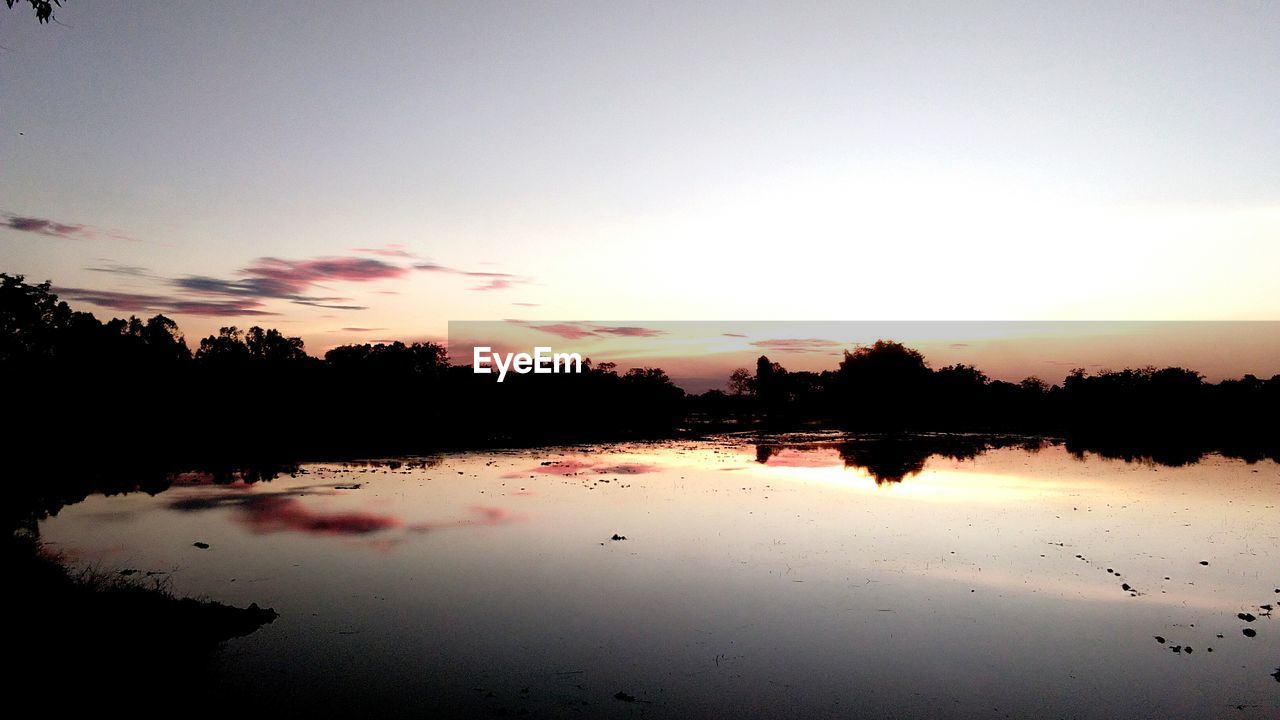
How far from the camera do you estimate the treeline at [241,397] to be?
179 ft

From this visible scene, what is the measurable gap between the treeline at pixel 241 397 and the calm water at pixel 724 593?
28332 mm

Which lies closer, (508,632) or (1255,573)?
(508,632)

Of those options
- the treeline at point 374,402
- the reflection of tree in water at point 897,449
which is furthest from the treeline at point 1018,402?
the reflection of tree in water at point 897,449

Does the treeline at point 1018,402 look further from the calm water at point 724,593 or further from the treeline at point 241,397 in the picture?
the calm water at point 724,593

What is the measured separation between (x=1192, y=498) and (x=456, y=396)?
9102cm

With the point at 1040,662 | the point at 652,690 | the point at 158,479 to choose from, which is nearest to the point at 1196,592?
the point at 1040,662

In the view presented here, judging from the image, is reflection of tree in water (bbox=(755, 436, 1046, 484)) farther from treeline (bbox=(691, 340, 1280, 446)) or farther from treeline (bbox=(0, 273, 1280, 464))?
treeline (bbox=(691, 340, 1280, 446))

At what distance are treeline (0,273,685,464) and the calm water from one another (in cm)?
2833

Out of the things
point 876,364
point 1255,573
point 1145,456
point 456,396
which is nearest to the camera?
point 1255,573

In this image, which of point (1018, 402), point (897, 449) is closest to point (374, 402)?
point (897, 449)

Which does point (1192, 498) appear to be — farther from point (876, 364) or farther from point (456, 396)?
point (876, 364)

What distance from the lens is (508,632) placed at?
14031 mm

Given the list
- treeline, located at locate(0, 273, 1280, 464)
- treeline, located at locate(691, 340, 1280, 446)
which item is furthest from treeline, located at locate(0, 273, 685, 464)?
treeline, located at locate(691, 340, 1280, 446)

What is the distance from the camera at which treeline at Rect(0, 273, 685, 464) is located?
179ft
